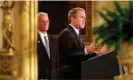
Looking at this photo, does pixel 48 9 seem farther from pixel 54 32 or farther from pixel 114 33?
pixel 114 33

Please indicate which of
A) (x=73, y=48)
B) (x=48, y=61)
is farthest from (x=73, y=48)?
(x=48, y=61)

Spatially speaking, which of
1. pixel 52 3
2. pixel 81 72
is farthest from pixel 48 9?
pixel 81 72

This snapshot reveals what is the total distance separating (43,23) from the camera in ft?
5.33

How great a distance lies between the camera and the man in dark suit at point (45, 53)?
161 centimetres

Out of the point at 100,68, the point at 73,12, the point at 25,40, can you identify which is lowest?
the point at 100,68

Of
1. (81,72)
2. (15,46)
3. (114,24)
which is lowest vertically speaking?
(81,72)

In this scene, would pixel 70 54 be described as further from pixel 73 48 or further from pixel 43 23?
pixel 43 23

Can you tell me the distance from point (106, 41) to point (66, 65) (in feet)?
0.91

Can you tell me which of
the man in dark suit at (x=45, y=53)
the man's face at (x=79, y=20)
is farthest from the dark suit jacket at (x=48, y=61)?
the man's face at (x=79, y=20)

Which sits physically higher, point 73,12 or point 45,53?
point 73,12

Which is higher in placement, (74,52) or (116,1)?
(116,1)

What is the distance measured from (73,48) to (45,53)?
135 mm

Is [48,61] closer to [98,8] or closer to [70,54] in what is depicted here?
[70,54]

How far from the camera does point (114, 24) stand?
142 cm
